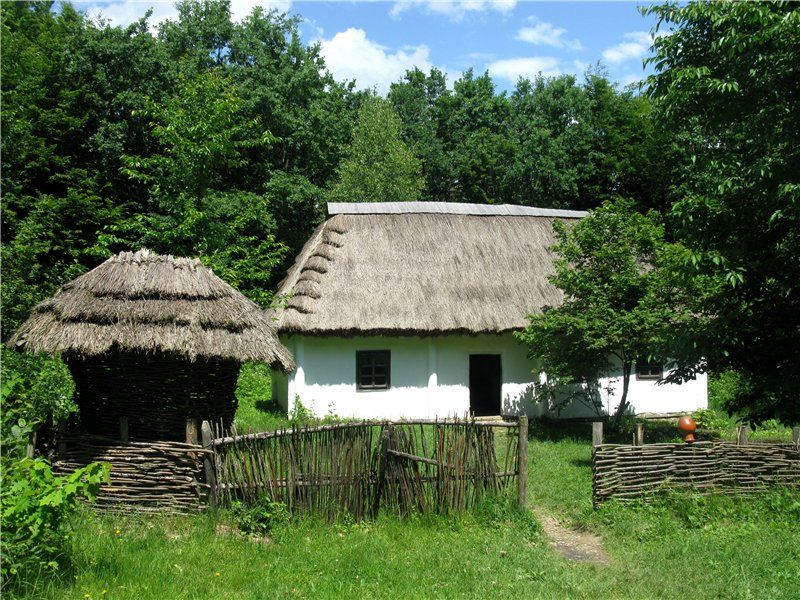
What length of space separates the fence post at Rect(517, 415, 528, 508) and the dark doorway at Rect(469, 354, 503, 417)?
29.7 ft

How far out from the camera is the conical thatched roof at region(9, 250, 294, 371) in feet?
28.0

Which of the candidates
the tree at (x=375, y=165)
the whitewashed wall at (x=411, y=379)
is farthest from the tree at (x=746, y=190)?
the tree at (x=375, y=165)

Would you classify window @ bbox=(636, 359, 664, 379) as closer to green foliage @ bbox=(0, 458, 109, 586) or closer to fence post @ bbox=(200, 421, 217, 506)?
fence post @ bbox=(200, 421, 217, 506)

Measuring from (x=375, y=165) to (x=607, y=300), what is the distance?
1488 cm

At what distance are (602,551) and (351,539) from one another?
9.32ft

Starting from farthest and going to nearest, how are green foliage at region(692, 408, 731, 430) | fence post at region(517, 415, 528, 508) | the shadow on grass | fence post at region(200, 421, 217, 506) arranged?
green foliage at region(692, 408, 731, 430), the shadow on grass, fence post at region(517, 415, 528, 508), fence post at region(200, 421, 217, 506)

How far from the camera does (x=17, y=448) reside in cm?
594

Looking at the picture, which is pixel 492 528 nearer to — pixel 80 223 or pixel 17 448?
pixel 17 448

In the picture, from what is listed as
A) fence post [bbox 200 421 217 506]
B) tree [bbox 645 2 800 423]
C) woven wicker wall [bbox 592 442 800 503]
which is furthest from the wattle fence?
Answer: tree [bbox 645 2 800 423]

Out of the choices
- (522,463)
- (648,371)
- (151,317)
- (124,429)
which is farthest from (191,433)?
(648,371)

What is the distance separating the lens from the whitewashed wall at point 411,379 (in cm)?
1686

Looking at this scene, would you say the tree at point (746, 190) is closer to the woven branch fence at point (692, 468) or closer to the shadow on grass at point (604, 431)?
the woven branch fence at point (692, 468)

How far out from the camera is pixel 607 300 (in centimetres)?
1405

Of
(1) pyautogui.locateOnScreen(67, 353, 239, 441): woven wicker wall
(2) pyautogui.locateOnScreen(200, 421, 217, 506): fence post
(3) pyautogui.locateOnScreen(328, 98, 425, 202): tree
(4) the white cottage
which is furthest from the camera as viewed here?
(3) pyautogui.locateOnScreen(328, 98, 425, 202): tree
